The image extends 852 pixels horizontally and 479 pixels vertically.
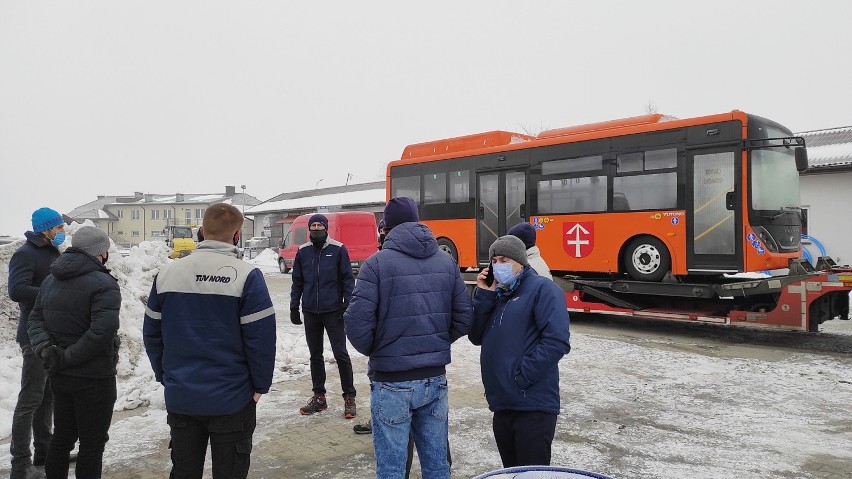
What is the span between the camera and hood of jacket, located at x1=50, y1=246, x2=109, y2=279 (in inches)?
149

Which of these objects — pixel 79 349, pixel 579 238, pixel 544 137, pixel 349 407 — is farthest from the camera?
pixel 544 137

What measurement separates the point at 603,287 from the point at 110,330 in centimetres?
973

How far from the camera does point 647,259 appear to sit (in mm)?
11148

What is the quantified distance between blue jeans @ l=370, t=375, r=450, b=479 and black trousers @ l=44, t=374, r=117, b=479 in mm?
1883

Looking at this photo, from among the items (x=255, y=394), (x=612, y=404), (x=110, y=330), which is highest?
(x=110, y=330)

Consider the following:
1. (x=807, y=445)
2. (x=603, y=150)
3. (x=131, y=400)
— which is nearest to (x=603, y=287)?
(x=603, y=150)

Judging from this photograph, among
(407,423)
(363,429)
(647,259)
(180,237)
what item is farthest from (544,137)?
(180,237)

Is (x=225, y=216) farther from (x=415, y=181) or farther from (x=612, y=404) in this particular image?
(x=415, y=181)

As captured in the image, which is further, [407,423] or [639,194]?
[639,194]

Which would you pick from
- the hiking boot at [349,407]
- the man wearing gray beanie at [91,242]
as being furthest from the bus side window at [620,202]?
the man wearing gray beanie at [91,242]

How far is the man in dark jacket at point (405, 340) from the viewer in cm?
323

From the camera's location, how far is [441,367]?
11.0 ft

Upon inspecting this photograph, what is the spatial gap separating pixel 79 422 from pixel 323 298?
100 inches

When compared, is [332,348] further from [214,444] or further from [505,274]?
[505,274]
